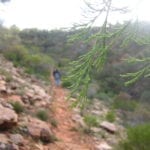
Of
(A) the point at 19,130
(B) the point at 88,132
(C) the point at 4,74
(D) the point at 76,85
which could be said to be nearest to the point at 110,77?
(C) the point at 4,74

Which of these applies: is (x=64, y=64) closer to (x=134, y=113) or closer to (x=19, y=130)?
(x=134, y=113)

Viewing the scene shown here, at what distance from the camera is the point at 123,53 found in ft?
87.8

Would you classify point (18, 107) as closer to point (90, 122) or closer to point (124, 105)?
point (90, 122)

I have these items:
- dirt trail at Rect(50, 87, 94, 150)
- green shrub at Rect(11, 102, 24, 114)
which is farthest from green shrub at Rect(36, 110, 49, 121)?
green shrub at Rect(11, 102, 24, 114)

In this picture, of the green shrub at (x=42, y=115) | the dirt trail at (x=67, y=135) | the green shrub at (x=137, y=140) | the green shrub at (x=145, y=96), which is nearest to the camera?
the green shrub at (x=137, y=140)

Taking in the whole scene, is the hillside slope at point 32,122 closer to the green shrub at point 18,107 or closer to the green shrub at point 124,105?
the green shrub at point 18,107

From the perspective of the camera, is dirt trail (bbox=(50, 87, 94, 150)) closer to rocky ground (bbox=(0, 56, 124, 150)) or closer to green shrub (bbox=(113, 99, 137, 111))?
rocky ground (bbox=(0, 56, 124, 150))

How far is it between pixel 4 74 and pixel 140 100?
7230mm

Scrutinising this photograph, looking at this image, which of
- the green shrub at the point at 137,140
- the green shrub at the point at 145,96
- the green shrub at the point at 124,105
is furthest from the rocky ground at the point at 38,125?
the green shrub at the point at 145,96

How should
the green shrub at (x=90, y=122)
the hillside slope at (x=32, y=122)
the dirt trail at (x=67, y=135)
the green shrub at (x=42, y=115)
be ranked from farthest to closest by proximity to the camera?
the green shrub at (x=90, y=122), the green shrub at (x=42, y=115), the dirt trail at (x=67, y=135), the hillside slope at (x=32, y=122)

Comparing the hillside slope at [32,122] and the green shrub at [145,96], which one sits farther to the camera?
the green shrub at [145,96]

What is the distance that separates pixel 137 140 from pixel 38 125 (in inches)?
88.2

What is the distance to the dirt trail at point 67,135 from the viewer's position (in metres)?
10.0

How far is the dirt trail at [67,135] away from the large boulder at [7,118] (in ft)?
3.10
